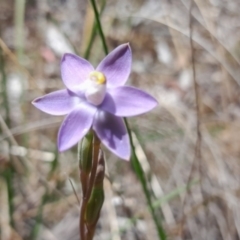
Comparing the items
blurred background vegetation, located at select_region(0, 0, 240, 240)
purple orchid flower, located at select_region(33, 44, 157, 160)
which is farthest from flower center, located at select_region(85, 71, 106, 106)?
blurred background vegetation, located at select_region(0, 0, 240, 240)

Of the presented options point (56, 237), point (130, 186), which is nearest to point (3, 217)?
point (56, 237)

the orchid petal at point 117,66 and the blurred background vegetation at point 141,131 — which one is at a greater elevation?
the orchid petal at point 117,66

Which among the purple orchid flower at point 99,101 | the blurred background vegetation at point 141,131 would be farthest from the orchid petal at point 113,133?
the blurred background vegetation at point 141,131

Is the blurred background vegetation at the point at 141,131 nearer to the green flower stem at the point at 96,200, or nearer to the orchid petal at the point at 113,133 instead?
the green flower stem at the point at 96,200

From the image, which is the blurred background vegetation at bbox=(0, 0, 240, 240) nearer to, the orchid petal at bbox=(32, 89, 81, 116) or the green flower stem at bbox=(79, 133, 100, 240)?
the green flower stem at bbox=(79, 133, 100, 240)

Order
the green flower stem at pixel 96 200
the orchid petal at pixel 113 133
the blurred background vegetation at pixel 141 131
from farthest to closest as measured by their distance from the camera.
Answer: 1. the blurred background vegetation at pixel 141 131
2. the green flower stem at pixel 96 200
3. the orchid petal at pixel 113 133

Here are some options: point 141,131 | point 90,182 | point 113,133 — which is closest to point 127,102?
point 113,133

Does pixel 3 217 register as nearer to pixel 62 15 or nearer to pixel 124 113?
pixel 124 113
